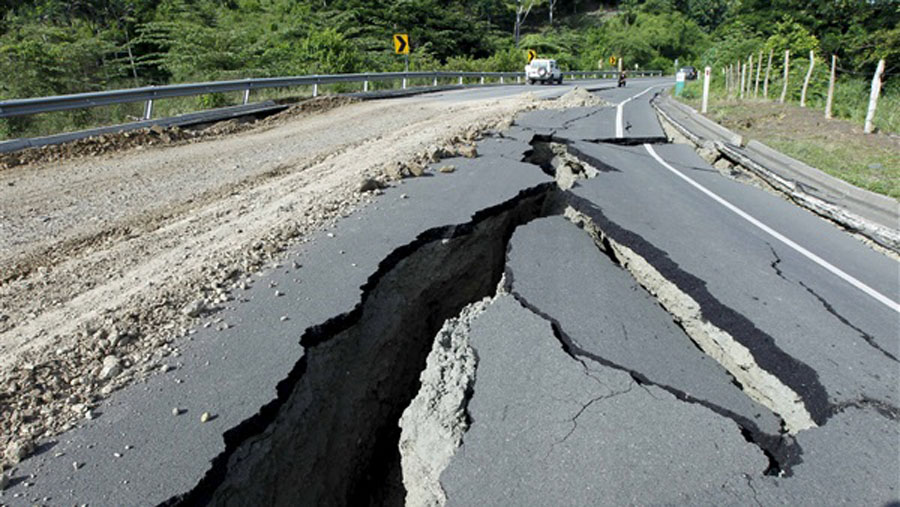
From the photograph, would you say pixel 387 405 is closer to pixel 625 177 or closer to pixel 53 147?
pixel 625 177

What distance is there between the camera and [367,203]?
19.7 ft

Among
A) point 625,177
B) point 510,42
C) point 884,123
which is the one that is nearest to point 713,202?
point 625,177

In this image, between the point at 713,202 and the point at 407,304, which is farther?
the point at 713,202

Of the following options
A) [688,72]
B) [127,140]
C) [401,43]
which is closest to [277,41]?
[401,43]

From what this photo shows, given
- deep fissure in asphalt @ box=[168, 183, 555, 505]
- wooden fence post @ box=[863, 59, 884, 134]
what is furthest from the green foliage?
deep fissure in asphalt @ box=[168, 183, 555, 505]

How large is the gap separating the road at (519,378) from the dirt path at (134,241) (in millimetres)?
241

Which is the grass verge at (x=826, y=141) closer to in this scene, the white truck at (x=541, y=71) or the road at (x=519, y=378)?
the road at (x=519, y=378)

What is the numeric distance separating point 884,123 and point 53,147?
17.1 metres

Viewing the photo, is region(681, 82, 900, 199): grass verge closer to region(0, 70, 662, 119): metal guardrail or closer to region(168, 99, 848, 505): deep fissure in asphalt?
region(168, 99, 848, 505): deep fissure in asphalt

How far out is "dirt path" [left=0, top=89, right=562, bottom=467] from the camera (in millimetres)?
2988

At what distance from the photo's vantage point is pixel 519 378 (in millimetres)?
3115

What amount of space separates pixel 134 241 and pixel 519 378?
3820 mm

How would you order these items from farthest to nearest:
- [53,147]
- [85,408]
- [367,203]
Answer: [53,147] → [367,203] → [85,408]

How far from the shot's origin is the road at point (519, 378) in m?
2.44
